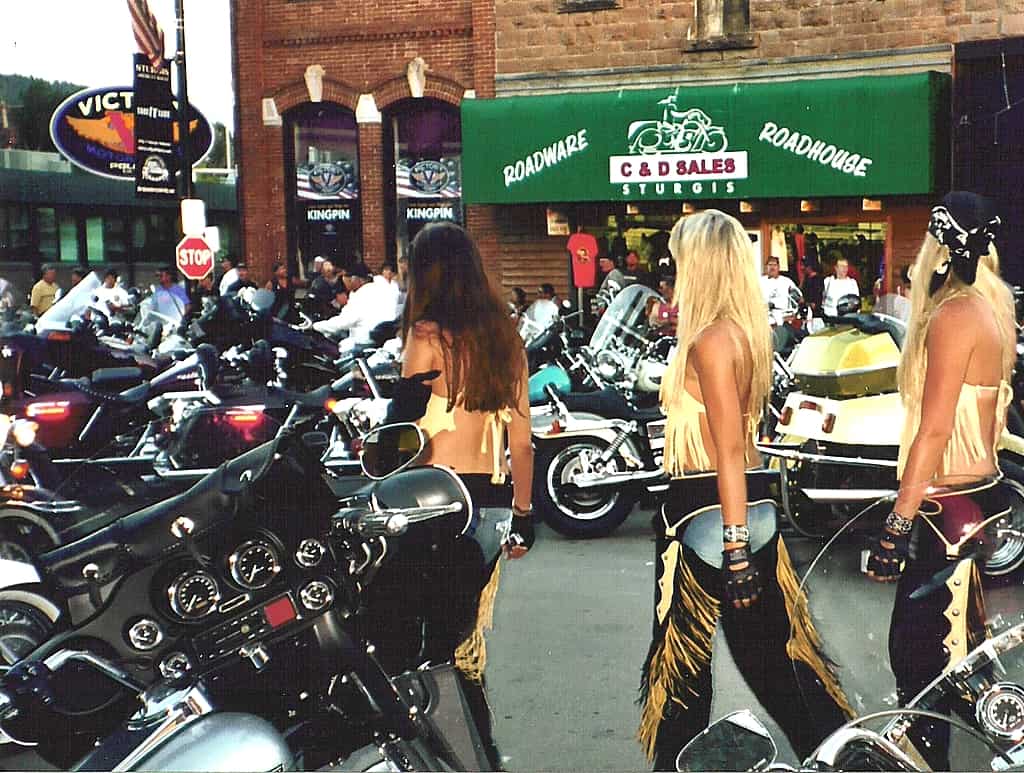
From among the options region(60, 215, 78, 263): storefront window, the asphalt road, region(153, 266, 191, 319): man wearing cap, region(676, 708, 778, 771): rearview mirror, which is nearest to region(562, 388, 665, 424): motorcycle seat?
the asphalt road

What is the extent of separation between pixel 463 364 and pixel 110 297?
935mm

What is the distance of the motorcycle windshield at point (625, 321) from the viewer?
405 centimetres

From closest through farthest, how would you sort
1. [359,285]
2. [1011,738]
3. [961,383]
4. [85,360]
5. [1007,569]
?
[1011,738], [1007,569], [961,383], [359,285], [85,360]

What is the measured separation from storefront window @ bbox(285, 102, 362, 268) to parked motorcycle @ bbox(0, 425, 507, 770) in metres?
0.79

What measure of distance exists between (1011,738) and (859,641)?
49cm

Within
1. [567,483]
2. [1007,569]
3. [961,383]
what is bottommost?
[567,483]

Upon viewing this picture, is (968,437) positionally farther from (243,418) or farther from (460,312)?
(243,418)

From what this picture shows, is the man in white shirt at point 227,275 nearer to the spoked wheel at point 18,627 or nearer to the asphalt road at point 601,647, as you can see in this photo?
the spoked wheel at point 18,627

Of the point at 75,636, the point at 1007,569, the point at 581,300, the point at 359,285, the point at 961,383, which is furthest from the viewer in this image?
the point at 581,300

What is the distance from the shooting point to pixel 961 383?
3.02 meters

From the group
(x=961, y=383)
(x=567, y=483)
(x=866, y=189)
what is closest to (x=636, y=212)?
(x=866, y=189)

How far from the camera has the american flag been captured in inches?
135

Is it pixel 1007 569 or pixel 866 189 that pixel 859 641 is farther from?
pixel 866 189

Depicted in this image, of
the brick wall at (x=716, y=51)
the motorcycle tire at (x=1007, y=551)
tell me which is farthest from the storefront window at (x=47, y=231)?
the motorcycle tire at (x=1007, y=551)
